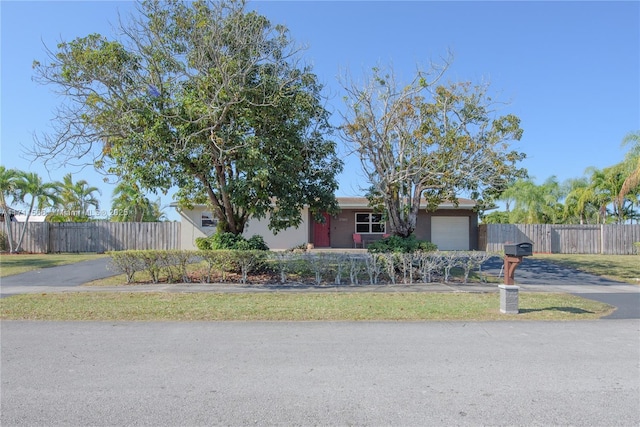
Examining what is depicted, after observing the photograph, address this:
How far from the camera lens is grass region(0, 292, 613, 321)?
760 cm

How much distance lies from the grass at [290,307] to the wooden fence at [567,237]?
1426cm

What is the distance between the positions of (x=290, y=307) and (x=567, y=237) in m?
21.9

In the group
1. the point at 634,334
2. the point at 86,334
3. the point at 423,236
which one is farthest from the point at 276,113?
the point at 423,236

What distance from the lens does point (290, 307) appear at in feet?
27.9

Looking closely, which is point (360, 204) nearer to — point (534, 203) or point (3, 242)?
point (534, 203)

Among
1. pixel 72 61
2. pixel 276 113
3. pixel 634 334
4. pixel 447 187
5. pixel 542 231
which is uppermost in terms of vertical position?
pixel 72 61

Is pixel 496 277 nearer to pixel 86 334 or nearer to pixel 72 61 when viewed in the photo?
pixel 86 334

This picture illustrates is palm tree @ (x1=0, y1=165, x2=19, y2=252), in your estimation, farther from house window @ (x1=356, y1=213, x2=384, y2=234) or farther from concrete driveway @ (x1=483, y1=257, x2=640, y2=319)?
concrete driveway @ (x1=483, y1=257, x2=640, y2=319)

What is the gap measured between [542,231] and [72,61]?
2429cm

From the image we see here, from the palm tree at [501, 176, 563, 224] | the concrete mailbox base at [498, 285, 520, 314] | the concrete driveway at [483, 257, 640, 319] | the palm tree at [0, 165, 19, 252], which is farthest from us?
the palm tree at [501, 176, 563, 224]

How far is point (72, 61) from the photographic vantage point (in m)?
11.2

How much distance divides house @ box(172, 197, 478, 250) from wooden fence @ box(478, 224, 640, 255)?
1.34 m

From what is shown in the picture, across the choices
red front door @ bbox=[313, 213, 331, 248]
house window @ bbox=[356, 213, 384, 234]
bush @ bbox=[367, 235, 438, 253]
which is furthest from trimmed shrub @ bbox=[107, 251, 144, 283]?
house window @ bbox=[356, 213, 384, 234]

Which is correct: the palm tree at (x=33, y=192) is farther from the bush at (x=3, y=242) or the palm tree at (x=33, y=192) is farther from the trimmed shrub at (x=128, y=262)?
the trimmed shrub at (x=128, y=262)
